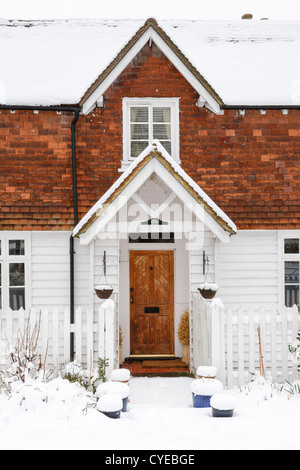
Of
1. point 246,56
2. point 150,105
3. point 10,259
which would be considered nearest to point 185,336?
point 10,259

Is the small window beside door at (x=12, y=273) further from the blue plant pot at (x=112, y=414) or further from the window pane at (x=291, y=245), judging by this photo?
the window pane at (x=291, y=245)

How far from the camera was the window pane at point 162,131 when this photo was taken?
1022 centimetres

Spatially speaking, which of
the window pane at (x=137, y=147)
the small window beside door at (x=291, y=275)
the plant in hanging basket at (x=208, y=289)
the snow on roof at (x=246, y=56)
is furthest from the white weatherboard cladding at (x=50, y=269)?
the snow on roof at (x=246, y=56)

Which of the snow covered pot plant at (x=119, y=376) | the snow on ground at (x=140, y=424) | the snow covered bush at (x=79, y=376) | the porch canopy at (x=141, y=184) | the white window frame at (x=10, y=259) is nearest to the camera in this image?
the snow on ground at (x=140, y=424)

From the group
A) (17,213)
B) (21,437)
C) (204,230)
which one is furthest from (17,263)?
(21,437)

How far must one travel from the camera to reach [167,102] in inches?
400

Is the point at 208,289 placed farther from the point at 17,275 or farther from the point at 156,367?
the point at 17,275

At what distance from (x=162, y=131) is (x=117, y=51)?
2.15 m

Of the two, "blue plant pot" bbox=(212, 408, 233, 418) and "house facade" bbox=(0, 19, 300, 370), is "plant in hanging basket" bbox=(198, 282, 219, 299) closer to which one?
"house facade" bbox=(0, 19, 300, 370)

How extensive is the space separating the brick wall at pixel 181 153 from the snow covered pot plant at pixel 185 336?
256 centimetres

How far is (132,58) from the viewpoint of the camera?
9.85 metres

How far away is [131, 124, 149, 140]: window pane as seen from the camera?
10180mm

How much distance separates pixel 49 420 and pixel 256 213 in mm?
6516

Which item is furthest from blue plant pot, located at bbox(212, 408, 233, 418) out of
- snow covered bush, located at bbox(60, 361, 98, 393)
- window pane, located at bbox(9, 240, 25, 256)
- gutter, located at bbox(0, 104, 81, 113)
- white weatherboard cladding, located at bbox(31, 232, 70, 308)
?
gutter, located at bbox(0, 104, 81, 113)
